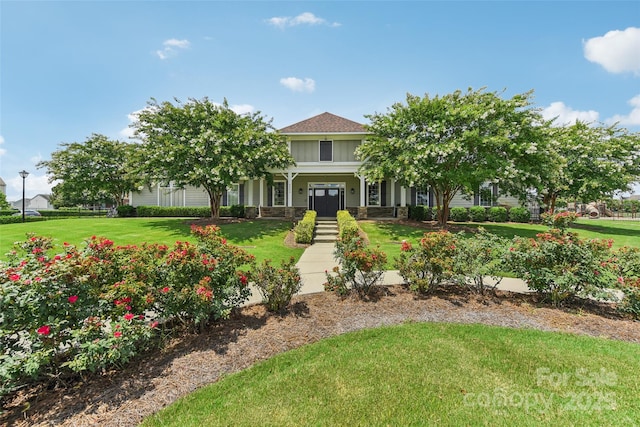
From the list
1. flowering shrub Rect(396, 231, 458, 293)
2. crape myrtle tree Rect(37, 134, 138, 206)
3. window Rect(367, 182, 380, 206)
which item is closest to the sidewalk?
flowering shrub Rect(396, 231, 458, 293)

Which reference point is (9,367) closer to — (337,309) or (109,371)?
(109,371)

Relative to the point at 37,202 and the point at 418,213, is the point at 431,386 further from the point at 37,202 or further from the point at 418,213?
the point at 37,202

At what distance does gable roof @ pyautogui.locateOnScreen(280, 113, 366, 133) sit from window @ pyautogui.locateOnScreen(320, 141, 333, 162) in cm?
83

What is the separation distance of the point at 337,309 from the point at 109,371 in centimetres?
321

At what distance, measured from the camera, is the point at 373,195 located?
19969 mm

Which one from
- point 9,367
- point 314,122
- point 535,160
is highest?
point 314,122

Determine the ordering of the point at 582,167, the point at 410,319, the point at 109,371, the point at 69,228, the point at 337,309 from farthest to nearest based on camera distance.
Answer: the point at 582,167 < the point at 69,228 < the point at 337,309 < the point at 410,319 < the point at 109,371

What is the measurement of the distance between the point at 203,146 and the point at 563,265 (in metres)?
13.8

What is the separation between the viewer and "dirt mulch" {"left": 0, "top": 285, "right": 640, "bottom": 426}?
2.64 m

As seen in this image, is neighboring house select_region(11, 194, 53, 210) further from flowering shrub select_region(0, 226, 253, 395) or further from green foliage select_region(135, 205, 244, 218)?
flowering shrub select_region(0, 226, 253, 395)

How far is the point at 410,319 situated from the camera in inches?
178

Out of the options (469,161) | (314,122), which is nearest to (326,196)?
(314,122)

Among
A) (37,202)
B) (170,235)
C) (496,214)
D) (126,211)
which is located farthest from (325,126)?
(37,202)

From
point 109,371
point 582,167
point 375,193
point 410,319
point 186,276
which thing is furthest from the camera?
point 375,193
